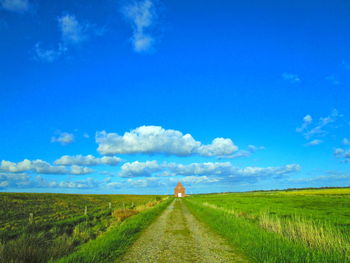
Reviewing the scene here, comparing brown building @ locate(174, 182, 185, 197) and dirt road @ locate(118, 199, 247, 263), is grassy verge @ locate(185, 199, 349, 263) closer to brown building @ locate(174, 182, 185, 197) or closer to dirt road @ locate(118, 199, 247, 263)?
dirt road @ locate(118, 199, 247, 263)

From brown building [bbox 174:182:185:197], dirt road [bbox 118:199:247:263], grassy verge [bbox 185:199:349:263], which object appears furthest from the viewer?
brown building [bbox 174:182:185:197]

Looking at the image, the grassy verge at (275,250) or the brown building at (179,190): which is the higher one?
the grassy verge at (275,250)

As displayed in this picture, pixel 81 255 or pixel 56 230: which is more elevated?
pixel 81 255

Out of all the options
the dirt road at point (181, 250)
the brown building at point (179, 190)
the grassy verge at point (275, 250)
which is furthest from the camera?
the brown building at point (179, 190)

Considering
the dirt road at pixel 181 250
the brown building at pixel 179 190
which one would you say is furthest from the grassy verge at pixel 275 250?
the brown building at pixel 179 190

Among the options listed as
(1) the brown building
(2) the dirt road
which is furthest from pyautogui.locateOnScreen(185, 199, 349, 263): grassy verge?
(1) the brown building

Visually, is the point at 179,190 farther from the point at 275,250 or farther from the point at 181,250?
the point at 275,250

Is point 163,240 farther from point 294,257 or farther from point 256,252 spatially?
point 294,257

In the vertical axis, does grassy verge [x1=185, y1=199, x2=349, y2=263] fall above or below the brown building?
above

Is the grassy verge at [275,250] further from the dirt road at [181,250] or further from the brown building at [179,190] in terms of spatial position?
the brown building at [179,190]

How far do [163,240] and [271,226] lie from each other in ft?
24.9

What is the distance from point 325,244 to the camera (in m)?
10.1

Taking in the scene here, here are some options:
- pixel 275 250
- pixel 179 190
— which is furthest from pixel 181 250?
pixel 179 190

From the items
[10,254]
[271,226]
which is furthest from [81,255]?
[271,226]
